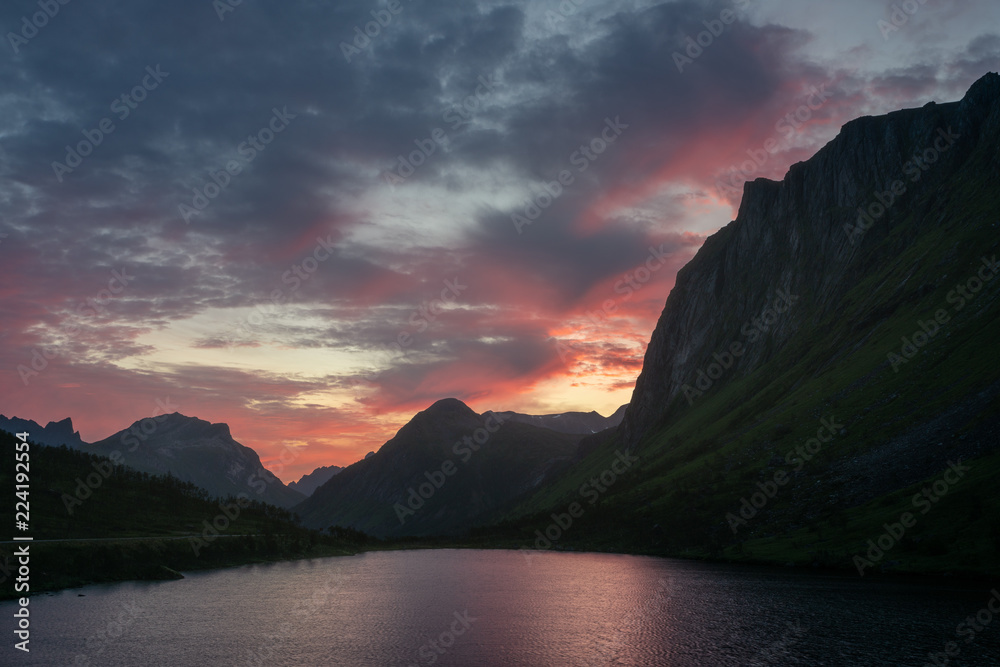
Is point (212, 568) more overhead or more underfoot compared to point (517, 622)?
more underfoot

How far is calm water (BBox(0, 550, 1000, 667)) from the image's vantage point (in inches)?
2277

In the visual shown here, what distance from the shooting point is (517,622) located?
254ft

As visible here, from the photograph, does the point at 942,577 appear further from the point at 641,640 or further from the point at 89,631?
the point at 89,631

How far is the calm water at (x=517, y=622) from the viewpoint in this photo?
57.8 metres

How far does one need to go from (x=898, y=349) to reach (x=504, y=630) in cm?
17986

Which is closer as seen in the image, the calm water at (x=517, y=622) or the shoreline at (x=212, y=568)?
the calm water at (x=517, y=622)

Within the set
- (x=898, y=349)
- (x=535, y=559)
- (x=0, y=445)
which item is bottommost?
(x=535, y=559)

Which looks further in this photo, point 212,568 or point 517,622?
point 212,568

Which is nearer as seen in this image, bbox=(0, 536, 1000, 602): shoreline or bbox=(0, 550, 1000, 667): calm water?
bbox=(0, 550, 1000, 667): calm water

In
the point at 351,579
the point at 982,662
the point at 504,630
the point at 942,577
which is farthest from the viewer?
the point at 351,579

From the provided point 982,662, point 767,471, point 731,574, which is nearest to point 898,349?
point 767,471

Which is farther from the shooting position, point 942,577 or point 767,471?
point 767,471

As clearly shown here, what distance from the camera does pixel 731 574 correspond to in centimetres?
12150

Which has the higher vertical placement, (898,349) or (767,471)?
(898,349)
